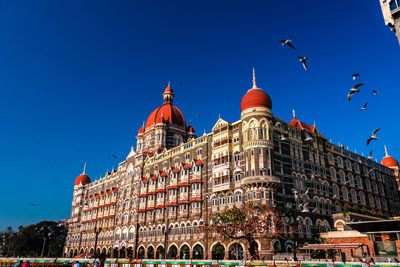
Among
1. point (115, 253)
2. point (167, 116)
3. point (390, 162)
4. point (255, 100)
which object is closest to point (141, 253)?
point (115, 253)

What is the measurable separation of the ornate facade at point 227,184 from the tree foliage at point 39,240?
20144 millimetres

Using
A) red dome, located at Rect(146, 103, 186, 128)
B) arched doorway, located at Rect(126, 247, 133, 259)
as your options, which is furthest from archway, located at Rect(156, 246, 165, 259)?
red dome, located at Rect(146, 103, 186, 128)

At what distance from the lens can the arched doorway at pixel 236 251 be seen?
48.7 m

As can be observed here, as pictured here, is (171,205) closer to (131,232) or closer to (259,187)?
(131,232)

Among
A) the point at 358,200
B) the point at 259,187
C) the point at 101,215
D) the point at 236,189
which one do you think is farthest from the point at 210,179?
the point at 101,215

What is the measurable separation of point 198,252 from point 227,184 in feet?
42.8

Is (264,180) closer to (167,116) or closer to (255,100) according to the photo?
(255,100)

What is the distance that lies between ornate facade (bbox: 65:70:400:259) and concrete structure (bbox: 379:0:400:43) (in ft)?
65.5

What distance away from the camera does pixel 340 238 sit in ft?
146

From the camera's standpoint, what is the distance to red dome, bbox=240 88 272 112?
53125 mm

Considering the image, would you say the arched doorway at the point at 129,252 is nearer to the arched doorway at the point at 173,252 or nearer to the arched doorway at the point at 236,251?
the arched doorway at the point at 173,252

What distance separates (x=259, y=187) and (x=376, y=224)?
1791 cm

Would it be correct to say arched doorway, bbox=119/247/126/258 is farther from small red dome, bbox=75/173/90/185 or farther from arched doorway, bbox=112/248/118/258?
small red dome, bbox=75/173/90/185

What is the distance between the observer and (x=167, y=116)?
8456 cm
